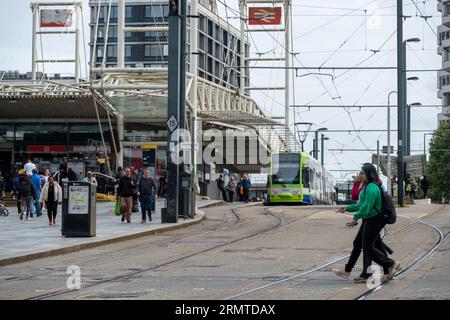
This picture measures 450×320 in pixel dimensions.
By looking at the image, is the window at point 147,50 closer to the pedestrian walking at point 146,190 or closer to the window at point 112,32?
the window at point 112,32

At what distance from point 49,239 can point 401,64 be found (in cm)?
2413

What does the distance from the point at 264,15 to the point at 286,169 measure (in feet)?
80.2

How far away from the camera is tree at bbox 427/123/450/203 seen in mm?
91438

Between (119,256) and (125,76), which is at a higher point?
(125,76)

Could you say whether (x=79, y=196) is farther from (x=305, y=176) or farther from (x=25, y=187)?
(x=305, y=176)

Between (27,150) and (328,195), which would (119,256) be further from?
(328,195)

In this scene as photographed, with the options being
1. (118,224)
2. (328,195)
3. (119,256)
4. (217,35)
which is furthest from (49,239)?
(217,35)

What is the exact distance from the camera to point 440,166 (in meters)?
93.6

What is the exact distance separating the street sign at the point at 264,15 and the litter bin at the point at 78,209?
2017 inches

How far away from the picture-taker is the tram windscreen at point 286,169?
51.8m

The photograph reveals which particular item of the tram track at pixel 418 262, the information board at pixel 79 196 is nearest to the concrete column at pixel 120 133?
the tram track at pixel 418 262

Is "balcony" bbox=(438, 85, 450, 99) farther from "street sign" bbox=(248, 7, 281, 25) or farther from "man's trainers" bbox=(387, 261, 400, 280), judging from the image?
"man's trainers" bbox=(387, 261, 400, 280)

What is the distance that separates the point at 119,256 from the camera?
63.8ft

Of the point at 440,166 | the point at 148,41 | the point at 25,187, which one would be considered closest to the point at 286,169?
the point at 25,187
